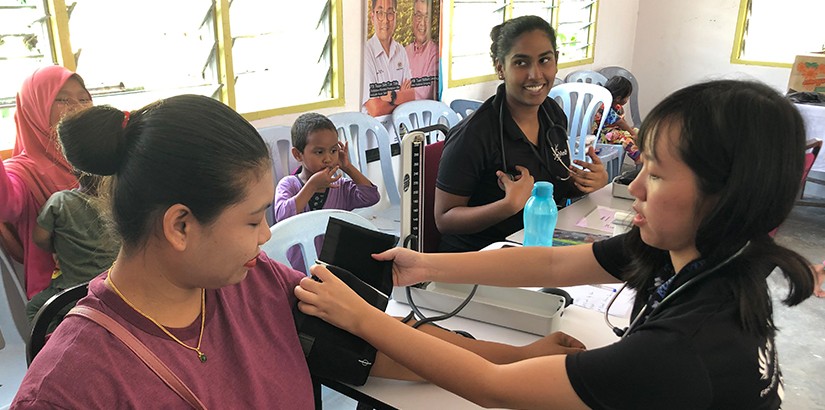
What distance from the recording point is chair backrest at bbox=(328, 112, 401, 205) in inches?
121

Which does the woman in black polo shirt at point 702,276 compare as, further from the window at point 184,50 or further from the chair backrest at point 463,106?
the chair backrest at point 463,106

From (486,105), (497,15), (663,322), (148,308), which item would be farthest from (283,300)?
(497,15)

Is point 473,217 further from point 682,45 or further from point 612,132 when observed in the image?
point 682,45

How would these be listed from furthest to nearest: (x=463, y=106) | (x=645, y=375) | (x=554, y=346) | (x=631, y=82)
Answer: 1. (x=631, y=82)
2. (x=463, y=106)
3. (x=554, y=346)
4. (x=645, y=375)

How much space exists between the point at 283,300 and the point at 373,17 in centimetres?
247

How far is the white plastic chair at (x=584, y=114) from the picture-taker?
4137 mm

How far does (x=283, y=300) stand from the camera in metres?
1.11

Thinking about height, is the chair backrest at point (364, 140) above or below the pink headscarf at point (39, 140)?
below

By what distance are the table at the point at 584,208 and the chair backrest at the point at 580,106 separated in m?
1.70

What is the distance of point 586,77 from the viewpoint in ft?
17.9

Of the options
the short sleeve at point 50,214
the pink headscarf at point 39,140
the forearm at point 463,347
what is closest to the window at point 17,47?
the pink headscarf at point 39,140

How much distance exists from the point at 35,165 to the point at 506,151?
→ 1.57 m

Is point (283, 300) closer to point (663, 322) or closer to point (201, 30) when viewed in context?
point (663, 322)

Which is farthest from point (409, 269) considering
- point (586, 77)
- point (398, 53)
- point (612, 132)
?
point (586, 77)
